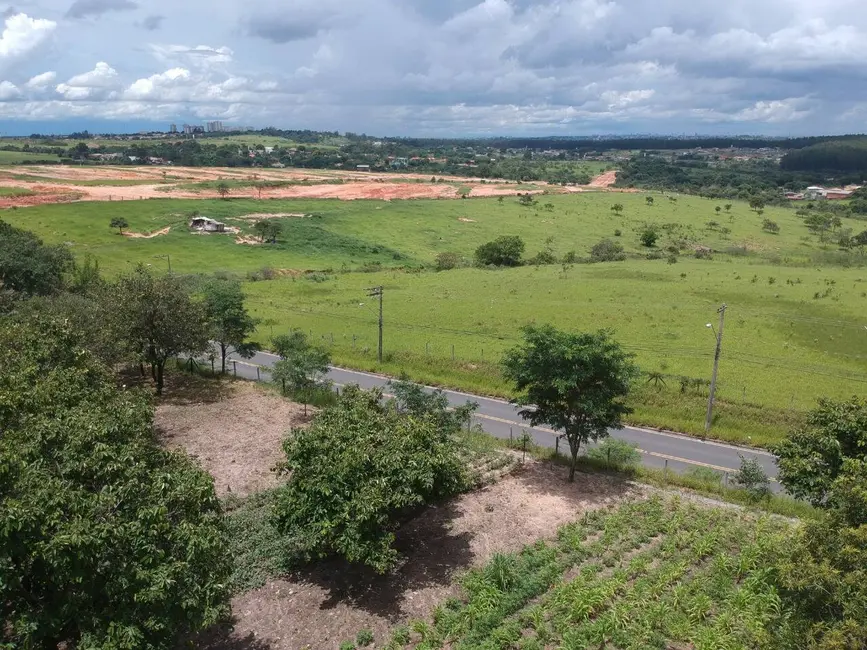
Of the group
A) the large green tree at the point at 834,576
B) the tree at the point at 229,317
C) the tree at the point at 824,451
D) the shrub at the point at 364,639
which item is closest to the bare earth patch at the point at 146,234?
the tree at the point at 229,317

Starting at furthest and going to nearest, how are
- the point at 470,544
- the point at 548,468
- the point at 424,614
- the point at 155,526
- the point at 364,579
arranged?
the point at 548,468, the point at 470,544, the point at 364,579, the point at 424,614, the point at 155,526

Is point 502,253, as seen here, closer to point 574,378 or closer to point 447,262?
point 447,262

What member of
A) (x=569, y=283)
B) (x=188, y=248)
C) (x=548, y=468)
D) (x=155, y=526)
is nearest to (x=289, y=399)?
(x=548, y=468)

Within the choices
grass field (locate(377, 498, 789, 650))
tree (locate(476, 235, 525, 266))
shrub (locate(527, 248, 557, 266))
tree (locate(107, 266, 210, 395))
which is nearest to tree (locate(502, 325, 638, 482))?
grass field (locate(377, 498, 789, 650))

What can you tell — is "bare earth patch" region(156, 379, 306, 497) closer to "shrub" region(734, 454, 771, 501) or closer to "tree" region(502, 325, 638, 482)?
"tree" region(502, 325, 638, 482)

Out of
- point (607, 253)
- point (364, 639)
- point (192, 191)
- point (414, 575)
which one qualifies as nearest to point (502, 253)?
point (607, 253)

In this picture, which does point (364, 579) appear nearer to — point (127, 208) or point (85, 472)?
point (85, 472)
